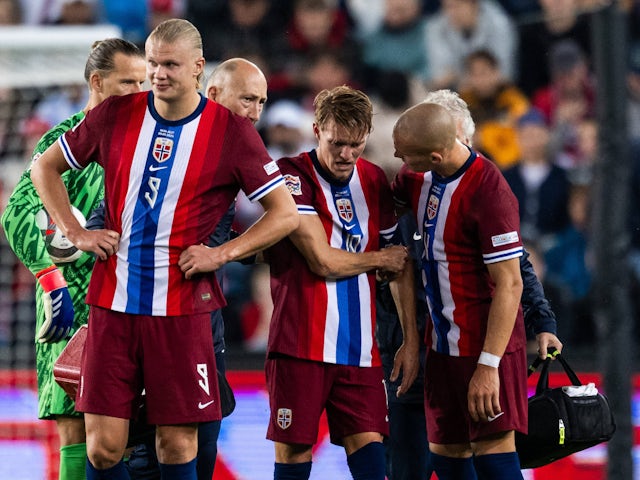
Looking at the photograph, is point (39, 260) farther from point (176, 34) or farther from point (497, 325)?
point (497, 325)

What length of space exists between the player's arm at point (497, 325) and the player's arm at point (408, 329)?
34 centimetres

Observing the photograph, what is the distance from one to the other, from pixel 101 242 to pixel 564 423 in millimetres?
1807

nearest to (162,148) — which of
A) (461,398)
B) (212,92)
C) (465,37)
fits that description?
(212,92)

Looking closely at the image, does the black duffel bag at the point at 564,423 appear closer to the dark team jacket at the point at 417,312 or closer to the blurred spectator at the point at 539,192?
the dark team jacket at the point at 417,312

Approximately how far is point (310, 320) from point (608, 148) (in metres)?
2.37

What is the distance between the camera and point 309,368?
4.27 meters

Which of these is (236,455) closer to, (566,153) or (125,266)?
(125,266)

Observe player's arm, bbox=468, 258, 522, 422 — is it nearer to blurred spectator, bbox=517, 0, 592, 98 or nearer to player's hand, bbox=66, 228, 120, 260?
player's hand, bbox=66, 228, 120, 260

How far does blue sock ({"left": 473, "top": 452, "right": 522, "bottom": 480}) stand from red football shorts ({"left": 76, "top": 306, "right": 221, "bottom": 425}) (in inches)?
40.9

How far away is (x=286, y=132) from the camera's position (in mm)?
9531

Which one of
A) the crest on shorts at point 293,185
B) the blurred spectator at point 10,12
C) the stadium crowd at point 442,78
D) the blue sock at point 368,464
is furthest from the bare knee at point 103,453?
the blurred spectator at point 10,12

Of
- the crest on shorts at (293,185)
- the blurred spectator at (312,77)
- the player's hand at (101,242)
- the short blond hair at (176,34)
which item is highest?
the blurred spectator at (312,77)

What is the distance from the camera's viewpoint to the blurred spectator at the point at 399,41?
10156 mm

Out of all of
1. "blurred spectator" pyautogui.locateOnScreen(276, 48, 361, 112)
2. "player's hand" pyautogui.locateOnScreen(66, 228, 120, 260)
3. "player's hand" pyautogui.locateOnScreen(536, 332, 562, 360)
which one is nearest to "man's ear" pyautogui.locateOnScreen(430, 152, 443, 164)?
"player's hand" pyautogui.locateOnScreen(536, 332, 562, 360)
